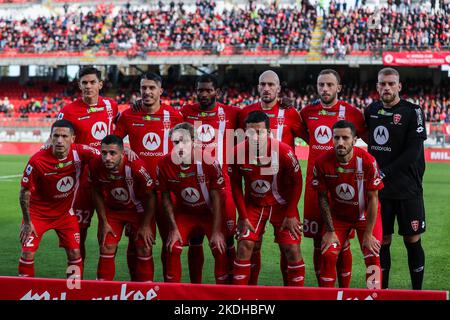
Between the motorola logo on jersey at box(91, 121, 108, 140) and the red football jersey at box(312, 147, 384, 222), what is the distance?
233cm

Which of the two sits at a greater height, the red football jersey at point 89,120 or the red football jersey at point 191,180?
the red football jersey at point 89,120

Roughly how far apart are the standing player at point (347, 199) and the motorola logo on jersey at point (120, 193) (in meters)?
1.83

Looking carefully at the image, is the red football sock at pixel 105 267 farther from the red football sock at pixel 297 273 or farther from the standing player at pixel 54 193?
the red football sock at pixel 297 273

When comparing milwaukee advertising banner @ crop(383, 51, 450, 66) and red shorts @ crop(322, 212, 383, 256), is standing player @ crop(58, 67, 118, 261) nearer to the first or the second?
red shorts @ crop(322, 212, 383, 256)

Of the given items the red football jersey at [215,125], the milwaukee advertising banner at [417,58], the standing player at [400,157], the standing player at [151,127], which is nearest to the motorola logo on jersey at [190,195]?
the standing player at [151,127]

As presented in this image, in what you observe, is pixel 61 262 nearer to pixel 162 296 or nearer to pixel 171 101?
pixel 162 296

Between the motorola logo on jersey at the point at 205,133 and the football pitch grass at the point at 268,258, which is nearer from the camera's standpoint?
the motorola logo on jersey at the point at 205,133

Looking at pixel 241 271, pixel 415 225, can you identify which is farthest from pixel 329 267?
pixel 415 225

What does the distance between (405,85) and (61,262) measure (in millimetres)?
30375

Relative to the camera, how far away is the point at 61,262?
7797mm

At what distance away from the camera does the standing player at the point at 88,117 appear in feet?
21.4

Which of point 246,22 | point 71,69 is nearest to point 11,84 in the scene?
point 71,69

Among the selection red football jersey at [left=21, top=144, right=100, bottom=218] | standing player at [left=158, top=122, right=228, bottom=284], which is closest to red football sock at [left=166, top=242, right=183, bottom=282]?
standing player at [left=158, top=122, right=228, bottom=284]

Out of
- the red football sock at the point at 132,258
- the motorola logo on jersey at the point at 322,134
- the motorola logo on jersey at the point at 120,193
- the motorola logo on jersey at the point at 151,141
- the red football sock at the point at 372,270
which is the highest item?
the motorola logo on jersey at the point at 322,134
